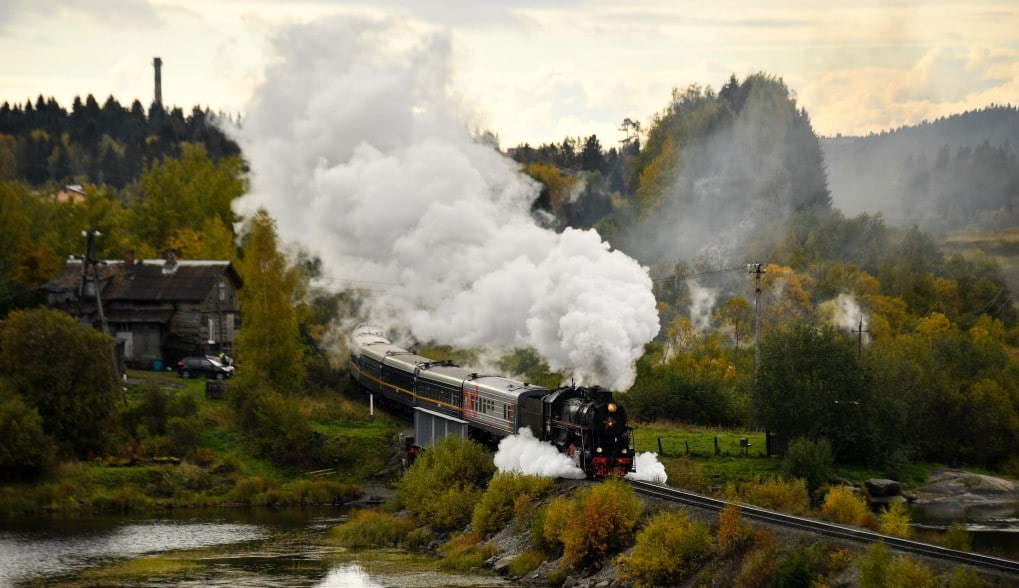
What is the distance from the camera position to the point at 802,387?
67.6m

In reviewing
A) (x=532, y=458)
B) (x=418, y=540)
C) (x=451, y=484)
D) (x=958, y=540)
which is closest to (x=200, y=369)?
(x=451, y=484)

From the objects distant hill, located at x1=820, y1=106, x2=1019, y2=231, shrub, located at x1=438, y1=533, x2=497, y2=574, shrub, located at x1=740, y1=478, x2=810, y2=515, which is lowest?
shrub, located at x1=438, y1=533, x2=497, y2=574

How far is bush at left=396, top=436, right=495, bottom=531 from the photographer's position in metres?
50.1

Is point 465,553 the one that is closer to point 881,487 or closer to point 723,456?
point 723,456

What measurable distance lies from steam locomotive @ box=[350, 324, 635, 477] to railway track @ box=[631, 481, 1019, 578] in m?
1.74

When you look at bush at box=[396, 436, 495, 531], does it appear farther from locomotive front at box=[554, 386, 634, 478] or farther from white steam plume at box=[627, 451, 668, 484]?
white steam plume at box=[627, 451, 668, 484]

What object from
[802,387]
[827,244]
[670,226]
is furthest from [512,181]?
[670,226]

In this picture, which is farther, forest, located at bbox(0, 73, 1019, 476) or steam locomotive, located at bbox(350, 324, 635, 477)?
forest, located at bbox(0, 73, 1019, 476)

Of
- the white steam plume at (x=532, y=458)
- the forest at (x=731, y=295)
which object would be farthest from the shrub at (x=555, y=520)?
the forest at (x=731, y=295)

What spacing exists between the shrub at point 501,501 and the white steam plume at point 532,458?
425mm

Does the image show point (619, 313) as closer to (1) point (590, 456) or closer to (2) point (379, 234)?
(1) point (590, 456)

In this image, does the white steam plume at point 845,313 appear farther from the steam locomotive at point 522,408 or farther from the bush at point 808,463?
the steam locomotive at point 522,408

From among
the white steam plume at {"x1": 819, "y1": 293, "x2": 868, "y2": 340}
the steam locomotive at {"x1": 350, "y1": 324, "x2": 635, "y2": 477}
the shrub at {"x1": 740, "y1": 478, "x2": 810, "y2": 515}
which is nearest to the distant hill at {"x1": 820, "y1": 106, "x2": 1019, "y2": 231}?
the white steam plume at {"x1": 819, "y1": 293, "x2": 868, "y2": 340}

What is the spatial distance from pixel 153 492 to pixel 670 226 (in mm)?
79456
